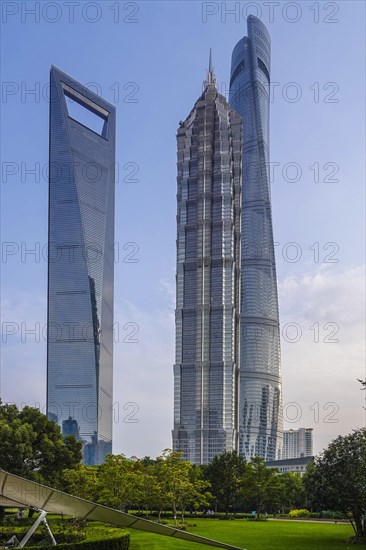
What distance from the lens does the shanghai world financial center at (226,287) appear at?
15025 cm

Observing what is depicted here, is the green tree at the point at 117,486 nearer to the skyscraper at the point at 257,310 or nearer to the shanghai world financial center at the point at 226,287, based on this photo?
the shanghai world financial center at the point at 226,287

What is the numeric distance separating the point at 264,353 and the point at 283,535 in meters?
131

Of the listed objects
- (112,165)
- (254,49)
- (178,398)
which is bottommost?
(178,398)

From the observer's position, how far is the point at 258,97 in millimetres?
180375

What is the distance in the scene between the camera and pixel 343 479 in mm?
34844

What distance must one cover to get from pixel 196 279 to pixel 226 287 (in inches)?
298

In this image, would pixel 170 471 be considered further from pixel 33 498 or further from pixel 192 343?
pixel 192 343

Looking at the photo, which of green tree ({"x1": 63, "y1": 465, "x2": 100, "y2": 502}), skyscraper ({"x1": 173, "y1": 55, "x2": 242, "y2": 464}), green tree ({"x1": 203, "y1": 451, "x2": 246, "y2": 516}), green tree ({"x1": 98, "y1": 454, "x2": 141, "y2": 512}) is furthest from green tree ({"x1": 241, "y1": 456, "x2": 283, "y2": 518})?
skyscraper ({"x1": 173, "y1": 55, "x2": 242, "y2": 464})

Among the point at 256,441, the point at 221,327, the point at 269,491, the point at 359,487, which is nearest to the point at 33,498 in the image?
the point at 359,487

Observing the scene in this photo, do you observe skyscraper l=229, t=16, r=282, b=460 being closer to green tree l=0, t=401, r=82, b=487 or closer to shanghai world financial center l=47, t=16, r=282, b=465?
shanghai world financial center l=47, t=16, r=282, b=465

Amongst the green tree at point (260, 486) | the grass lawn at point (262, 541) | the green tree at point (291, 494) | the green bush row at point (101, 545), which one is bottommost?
the green tree at point (291, 494)

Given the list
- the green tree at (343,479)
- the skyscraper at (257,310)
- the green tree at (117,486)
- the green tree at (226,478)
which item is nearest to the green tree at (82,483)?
the green tree at (117,486)

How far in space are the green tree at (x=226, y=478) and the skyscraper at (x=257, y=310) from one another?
90736mm

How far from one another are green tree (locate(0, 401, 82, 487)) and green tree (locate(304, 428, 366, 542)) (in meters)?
18.4
